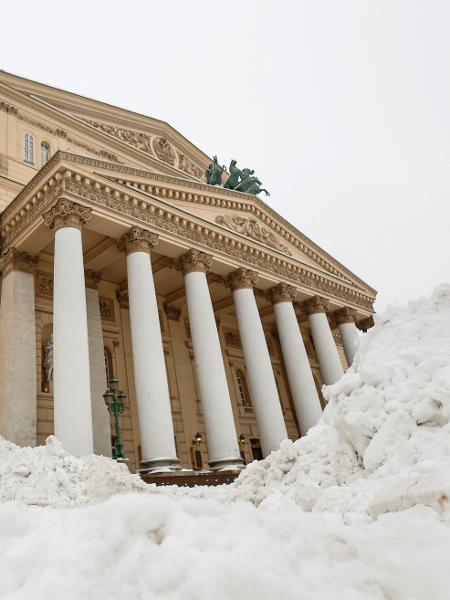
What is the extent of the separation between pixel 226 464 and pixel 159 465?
282cm

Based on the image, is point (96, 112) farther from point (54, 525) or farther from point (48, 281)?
point (54, 525)

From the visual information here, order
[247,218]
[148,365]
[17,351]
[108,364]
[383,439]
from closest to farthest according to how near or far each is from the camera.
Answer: [383,439] → [148,365] → [17,351] → [108,364] → [247,218]

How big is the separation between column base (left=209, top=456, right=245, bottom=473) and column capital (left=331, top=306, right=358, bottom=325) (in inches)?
567

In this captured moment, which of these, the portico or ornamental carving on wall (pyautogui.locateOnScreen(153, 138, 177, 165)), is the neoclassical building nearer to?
the portico

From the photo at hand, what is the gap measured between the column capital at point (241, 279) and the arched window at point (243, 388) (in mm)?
7842

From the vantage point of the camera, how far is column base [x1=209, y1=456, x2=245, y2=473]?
1482 centimetres

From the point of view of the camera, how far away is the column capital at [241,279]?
2041cm

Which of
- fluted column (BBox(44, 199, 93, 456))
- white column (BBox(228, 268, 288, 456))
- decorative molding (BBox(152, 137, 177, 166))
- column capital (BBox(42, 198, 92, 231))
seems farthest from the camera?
decorative molding (BBox(152, 137, 177, 166))

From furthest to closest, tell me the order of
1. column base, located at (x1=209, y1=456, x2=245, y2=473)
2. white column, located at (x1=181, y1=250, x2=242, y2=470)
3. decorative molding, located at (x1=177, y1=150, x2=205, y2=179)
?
decorative molding, located at (x1=177, y1=150, x2=205, y2=179), white column, located at (x1=181, y1=250, x2=242, y2=470), column base, located at (x1=209, y1=456, x2=245, y2=473)

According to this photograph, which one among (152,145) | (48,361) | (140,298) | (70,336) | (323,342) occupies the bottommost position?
(70,336)

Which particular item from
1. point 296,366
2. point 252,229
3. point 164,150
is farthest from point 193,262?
point 164,150

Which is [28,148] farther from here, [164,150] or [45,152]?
[164,150]

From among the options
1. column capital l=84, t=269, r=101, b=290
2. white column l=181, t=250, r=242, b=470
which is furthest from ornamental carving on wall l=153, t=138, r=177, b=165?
white column l=181, t=250, r=242, b=470

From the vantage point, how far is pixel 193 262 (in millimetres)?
18031
